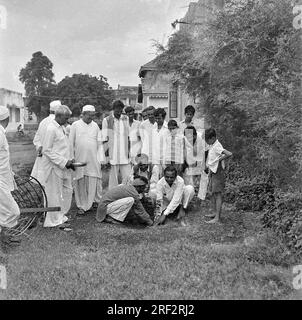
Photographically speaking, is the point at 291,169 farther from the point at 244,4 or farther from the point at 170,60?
the point at 170,60

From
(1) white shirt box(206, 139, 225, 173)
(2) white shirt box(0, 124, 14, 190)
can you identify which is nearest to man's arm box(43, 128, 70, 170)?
(2) white shirt box(0, 124, 14, 190)

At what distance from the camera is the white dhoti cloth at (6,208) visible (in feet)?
18.6

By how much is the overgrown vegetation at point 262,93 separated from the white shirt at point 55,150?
2852mm

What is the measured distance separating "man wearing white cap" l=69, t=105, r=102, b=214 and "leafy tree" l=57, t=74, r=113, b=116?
3314 centimetres

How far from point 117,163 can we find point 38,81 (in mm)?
42910

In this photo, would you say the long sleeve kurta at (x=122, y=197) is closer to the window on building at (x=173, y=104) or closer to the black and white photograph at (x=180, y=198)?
the black and white photograph at (x=180, y=198)

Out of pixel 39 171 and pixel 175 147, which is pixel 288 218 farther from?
pixel 39 171

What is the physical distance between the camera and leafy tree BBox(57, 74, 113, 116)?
41406 mm

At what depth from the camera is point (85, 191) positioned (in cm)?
820

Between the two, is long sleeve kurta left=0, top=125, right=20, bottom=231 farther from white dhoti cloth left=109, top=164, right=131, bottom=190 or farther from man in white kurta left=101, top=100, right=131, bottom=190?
white dhoti cloth left=109, top=164, right=131, bottom=190

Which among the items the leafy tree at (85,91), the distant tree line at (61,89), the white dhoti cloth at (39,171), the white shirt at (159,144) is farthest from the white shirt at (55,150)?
the leafy tree at (85,91)

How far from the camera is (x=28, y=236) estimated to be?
20.9 feet

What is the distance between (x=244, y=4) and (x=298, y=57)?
169cm

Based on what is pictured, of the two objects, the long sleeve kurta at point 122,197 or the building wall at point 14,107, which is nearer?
the long sleeve kurta at point 122,197
